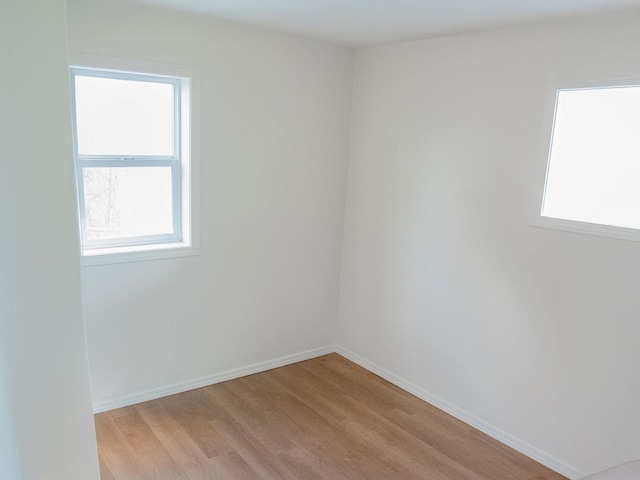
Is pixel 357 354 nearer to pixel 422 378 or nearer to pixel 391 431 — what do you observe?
pixel 422 378

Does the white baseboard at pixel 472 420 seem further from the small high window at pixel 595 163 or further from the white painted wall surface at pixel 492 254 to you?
the small high window at pixel 595 163

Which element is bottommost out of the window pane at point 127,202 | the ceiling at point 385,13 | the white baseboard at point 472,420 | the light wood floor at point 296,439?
the light wood floor at point 296,439

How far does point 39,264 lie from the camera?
6.37ft

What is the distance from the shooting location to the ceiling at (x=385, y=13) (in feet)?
7.99

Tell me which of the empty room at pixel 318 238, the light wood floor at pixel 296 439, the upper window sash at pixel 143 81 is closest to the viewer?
the empty room at pixel 318 238

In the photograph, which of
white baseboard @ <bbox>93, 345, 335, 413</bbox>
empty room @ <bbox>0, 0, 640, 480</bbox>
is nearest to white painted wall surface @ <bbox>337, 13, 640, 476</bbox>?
empty room @ <bbox>0, 0, 640, 480</bbox>

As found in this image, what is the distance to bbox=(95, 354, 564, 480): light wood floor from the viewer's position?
9.07 feet

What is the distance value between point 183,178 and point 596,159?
2499mm

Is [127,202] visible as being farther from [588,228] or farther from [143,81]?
[588,228]

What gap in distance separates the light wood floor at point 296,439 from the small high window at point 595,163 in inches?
57.7

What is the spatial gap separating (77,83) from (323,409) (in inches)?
102

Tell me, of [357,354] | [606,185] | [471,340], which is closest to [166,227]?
[357,354]

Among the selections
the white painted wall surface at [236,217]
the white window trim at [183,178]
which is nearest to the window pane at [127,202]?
the white window trim at [183,178]

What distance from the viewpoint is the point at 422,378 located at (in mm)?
3635
